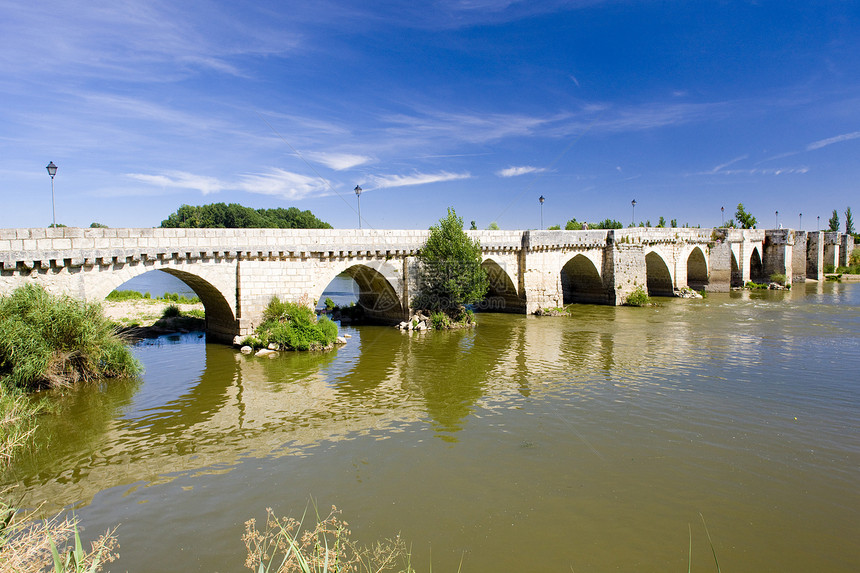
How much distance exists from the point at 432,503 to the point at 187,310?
20.0 m

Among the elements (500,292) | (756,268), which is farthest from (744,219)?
(500,292)

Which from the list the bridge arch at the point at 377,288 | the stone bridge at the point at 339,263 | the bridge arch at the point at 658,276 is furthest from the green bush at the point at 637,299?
the bridge arch at the point at 377,288

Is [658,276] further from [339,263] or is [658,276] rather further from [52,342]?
[52,342]

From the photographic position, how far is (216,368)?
573 inches

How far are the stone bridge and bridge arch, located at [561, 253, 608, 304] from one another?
0.07 metres

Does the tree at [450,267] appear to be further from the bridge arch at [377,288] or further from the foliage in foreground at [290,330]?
the foliage in foreground at [290,330]

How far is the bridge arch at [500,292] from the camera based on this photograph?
2509 cm

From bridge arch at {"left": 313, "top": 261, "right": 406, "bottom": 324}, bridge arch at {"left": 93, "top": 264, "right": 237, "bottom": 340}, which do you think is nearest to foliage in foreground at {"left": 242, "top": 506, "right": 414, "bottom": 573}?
bridge arch at {"left": 93, "top": 264, "right": 237, "bottom": 340}

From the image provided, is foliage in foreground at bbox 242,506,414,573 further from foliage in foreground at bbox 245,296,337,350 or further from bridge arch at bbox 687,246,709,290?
bridge arch at bbox 687,246,709,290

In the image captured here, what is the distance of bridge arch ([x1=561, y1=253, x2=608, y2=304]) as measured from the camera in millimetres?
28903

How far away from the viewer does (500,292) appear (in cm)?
2644

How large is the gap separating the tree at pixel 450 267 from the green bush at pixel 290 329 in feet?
17.5

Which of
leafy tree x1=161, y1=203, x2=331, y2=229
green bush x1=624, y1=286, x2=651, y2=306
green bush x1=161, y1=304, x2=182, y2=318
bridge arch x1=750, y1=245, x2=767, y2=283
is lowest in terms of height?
green bush x1=624, y1=286, x2=651, y2=306

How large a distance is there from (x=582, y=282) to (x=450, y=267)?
40.9ft
